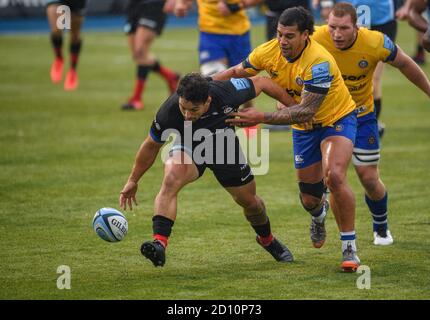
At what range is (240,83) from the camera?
8.34 metres

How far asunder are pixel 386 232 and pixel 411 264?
908mm

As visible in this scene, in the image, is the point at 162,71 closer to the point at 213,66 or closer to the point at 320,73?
the point at 213,66

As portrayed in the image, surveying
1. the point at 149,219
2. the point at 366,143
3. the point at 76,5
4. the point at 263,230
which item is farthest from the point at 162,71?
the point at 263,230

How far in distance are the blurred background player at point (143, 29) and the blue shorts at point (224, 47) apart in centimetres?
218

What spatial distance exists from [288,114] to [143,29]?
8.75m

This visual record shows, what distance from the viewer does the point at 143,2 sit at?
650 inches

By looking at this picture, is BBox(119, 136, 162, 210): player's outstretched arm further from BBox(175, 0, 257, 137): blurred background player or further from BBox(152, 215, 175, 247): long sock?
BBox(175, 0, 257, 137): blurred background player

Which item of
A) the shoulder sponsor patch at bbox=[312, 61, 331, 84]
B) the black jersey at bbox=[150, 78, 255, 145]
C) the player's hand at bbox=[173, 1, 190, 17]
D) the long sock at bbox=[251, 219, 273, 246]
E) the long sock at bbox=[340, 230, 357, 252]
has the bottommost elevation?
the player's hand at bbox=[173, 1, 190, 17]

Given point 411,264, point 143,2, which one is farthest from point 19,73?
point 411,264

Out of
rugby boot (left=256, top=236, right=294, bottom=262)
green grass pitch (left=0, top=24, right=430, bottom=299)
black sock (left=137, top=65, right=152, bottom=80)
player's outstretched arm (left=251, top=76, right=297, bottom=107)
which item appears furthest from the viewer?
black sock (left=137, top=65, right=152, bottom=80)

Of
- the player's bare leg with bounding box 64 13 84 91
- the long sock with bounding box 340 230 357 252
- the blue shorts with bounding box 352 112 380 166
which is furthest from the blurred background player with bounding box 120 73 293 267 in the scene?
the player's bare leg with bounding box 64 13 84 91

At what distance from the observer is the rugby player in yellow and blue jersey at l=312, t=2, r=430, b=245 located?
28.7ft

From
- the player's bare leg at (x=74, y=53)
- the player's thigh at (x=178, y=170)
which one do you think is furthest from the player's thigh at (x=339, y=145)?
the player's bare leg at (x=74, y=53)

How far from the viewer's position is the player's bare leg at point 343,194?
8.09 m
